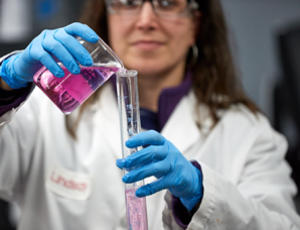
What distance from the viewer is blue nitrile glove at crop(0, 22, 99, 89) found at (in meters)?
0.83

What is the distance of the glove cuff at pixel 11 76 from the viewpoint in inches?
36.4

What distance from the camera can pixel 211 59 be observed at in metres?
1.53

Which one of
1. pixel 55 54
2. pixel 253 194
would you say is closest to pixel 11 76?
pixel 55 54

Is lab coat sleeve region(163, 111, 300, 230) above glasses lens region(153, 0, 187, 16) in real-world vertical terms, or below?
below

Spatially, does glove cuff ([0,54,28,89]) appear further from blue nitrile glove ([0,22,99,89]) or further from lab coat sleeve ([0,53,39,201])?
lab coat sleeve ([0,53,39,201])

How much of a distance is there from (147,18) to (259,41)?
287 centimetres

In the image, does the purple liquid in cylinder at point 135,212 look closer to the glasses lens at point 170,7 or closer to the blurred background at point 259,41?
the glasses lens at point 170,7

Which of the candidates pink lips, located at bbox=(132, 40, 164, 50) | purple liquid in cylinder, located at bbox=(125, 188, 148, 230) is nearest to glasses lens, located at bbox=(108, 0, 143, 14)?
pink lips, located at bbox=(132, 40, 164, 50)

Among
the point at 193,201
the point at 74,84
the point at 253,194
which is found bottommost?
the point at 253,194

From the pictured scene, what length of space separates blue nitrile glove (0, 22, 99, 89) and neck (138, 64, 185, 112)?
53 centimetres

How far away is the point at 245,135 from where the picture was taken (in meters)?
1.33

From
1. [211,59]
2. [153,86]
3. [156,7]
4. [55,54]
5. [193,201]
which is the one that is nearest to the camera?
[55,54]

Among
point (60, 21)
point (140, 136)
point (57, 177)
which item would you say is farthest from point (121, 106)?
point (60, 21)

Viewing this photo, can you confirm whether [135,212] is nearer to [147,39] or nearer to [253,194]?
[253,194]
